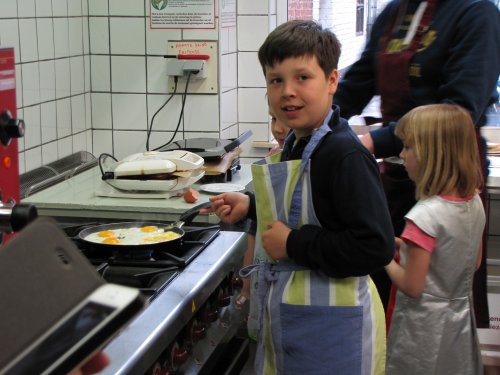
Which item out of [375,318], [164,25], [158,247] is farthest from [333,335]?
[164,25]

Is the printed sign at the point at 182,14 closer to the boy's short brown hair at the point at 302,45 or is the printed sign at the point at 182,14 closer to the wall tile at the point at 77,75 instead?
the wall tile at the point at 77,75

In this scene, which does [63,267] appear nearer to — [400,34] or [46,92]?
[400,34]

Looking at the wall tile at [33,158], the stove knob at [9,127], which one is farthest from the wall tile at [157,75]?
the stove knob at [9,127]

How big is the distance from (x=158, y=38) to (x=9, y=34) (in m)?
0.66

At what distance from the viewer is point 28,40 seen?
2408mm

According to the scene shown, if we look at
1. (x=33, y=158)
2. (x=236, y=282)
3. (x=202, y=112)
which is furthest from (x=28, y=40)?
(x=236, y=282)

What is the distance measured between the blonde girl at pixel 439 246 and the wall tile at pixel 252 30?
128 cm

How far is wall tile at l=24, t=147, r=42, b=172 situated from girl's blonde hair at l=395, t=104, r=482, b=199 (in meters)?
1.17

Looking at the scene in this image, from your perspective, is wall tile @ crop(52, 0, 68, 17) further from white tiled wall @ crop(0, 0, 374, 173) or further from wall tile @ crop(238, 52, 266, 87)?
wall tile @ crop(238, 52, 266, 87)

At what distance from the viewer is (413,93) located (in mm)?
1914

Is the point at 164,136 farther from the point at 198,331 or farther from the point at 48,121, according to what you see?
the point at 198,331

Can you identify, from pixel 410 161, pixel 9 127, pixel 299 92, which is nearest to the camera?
pixel 9 127

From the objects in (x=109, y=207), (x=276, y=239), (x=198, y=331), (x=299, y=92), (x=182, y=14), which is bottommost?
(x=198, y=331)

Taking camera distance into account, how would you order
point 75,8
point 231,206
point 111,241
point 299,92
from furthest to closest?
point 75,8, point 111,241, point 231,206, point 299,92
